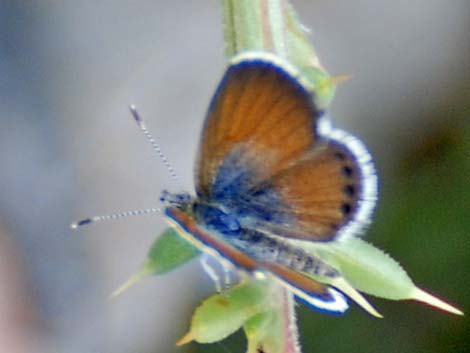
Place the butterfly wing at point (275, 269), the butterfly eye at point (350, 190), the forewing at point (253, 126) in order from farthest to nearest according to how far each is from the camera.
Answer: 1. the butterfly eye at point (350, 190)
2. the forewing at point (253, 126)
3. the butterfly wing at point (275, 269)

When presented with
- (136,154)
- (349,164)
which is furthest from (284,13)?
(136,154)

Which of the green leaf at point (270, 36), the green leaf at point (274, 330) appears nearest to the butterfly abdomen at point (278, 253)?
the green leaf at point (274, 330)

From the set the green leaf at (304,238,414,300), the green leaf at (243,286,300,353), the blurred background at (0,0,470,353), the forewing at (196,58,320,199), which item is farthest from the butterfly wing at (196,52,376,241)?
the blurred background at (0,0,470,353)

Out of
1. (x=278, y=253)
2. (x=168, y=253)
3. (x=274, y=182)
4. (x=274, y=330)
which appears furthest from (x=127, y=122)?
(x=274, y=330)

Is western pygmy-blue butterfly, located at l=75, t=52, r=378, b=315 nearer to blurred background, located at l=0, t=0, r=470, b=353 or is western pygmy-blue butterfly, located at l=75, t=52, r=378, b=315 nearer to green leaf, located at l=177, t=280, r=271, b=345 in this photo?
green leaf, located at l=177, t=280, r=271, b=345

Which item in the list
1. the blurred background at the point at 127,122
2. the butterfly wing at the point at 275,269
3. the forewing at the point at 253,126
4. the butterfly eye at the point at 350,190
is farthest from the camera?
the blurred background at the point at 127,122

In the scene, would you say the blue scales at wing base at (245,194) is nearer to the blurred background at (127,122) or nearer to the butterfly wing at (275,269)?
the butterfly wing at (275,269)

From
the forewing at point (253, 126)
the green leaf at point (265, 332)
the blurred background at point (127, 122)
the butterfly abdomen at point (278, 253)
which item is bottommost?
the green leaf at point (265, 332)

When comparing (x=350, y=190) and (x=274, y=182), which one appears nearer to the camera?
(x=350, y=190)

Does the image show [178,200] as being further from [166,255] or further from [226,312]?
[226,312]
